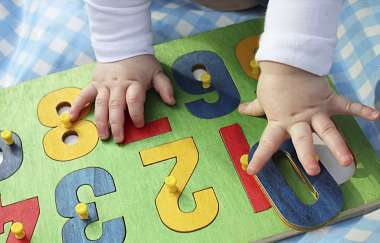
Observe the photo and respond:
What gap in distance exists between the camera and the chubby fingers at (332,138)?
1.88ft

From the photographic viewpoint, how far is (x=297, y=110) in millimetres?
600

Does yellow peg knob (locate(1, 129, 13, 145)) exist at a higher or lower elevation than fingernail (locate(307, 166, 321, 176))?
lower

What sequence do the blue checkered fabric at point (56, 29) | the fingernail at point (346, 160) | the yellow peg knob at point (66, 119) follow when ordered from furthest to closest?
1. the blue checkered fabric at point (56, 29)
2. the yellow peg knob at point (66, 119)
3. the fingernail at point (346, 160)

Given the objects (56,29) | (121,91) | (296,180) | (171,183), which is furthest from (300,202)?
(56,29)

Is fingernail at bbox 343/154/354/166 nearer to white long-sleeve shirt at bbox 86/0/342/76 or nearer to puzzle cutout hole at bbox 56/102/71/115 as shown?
white long-sleeve shirt at bbox 86/0/342/76

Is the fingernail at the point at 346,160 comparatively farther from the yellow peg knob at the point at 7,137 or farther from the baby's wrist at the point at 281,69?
the yellow peg knob at the point at 7,137

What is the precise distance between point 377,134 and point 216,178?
0.66 feet

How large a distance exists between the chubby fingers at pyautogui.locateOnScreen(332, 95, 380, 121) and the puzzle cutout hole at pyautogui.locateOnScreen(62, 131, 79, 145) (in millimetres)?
301

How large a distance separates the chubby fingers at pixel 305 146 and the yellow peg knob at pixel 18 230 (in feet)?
0.97

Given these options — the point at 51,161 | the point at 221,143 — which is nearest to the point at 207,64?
the point at 221,143

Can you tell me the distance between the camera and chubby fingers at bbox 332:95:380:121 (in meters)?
0.61

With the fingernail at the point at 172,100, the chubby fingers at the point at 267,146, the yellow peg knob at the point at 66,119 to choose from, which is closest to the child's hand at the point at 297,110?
the chubby fingers at the point at 267,146

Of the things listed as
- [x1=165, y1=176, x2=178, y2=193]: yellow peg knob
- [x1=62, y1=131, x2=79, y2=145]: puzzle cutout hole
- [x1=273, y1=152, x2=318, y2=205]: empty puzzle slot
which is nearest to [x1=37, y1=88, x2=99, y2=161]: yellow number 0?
[x1=62, y1=131, x2=79, y2=145]: puzzle cutout hole

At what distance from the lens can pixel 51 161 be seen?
2.13 ft
